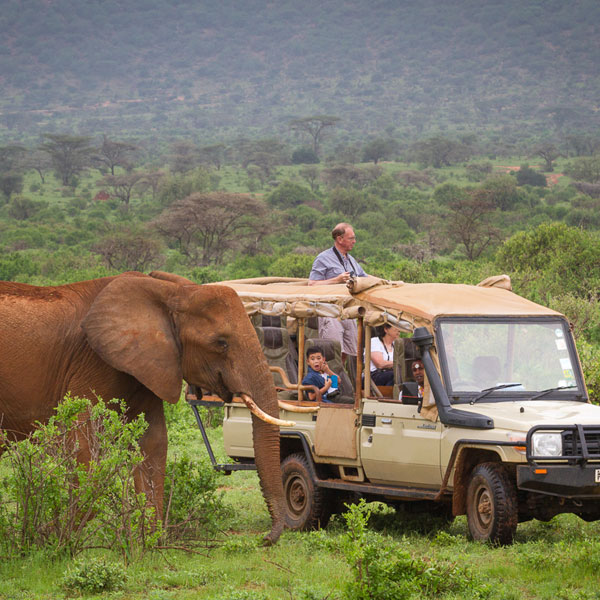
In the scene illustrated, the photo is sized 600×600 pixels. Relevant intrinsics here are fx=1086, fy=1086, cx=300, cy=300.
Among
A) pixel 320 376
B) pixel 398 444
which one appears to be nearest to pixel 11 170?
pixel 320 376

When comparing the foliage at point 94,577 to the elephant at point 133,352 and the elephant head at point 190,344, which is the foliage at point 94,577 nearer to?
the elephant at point 133,352

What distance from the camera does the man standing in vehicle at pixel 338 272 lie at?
29.5 ft

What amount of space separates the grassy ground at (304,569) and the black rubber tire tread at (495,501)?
11cm

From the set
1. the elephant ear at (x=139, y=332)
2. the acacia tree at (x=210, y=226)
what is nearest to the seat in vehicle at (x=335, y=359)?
the elephant ear at (x=139, y=332)

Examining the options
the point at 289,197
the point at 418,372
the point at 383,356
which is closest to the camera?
the point at 418,372

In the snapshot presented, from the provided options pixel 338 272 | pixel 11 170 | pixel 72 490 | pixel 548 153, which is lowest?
pixel 72 490

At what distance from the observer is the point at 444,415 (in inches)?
285

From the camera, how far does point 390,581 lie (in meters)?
5.41

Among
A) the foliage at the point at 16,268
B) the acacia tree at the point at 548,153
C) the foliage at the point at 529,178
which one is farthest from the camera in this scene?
the acacia tree at the point at 548,153

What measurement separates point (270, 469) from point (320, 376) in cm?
153

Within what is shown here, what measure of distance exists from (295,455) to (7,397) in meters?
2.65

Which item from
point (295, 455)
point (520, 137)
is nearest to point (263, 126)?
point (520, 137)

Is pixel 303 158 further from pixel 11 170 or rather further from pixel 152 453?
pixel 152 453

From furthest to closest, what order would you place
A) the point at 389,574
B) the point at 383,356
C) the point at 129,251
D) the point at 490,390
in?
the point at 129,251
the point at 383,356
the point at 490,390
the point at 389,574
